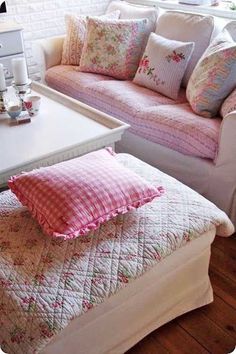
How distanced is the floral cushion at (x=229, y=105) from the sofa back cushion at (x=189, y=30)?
498mm

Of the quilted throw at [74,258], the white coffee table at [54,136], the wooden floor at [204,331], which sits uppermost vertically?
the white coffee table at [54,136]

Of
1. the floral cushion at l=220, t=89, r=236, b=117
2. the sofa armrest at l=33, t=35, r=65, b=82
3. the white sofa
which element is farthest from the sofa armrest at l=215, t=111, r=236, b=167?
the sofa armrest at l=33, t=35, r=65, b=82

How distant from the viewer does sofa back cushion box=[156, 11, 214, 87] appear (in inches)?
87.7

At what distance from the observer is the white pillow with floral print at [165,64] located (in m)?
2.17

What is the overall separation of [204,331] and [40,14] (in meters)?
2.85

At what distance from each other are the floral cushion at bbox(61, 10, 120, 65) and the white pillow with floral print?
602 mm

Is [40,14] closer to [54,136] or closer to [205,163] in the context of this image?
[54,136]

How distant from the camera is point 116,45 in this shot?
98.2 inches

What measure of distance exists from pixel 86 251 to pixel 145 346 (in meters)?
0.46

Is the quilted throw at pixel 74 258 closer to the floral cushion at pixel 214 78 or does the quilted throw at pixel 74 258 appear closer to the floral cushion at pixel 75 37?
the floral cushion at pixel 214 78

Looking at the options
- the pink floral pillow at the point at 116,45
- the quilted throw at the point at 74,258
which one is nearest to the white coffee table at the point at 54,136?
the quilted throw at the point at 74,258

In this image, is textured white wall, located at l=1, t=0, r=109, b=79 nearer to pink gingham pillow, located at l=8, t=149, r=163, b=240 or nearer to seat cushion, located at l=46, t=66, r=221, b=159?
seat cushion, located at l=46, t=66, r=221, b=159

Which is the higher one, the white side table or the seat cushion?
the white side table

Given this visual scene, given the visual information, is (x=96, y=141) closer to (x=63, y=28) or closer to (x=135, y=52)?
(x=135, y=52)
